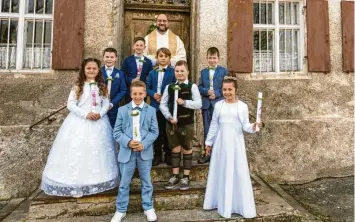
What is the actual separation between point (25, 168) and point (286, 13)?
538cm

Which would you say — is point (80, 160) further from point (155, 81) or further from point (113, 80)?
point (155, 81)

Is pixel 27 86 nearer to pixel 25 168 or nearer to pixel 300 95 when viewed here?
pixel 25 168

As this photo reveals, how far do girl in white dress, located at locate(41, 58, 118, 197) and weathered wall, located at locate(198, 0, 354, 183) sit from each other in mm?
2325

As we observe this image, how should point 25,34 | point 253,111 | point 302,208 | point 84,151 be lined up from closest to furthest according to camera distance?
point 84,151 → point 302,208 → point 25,34 → point 253,111

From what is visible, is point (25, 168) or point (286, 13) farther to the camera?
point (286, 13)

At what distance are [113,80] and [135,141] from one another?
1097mm

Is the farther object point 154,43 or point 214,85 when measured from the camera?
point 154,43

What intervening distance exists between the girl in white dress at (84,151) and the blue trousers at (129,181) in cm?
32

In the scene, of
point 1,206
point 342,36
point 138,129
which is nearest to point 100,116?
point 138,129

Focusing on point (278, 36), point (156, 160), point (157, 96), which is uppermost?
→ point (278, 36)

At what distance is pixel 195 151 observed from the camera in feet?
16.1

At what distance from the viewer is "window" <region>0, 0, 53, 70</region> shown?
4.80 metres

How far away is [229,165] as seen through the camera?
3133mm

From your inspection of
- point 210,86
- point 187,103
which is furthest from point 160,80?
point 210,86
